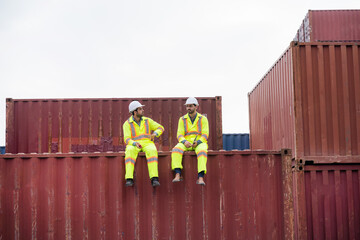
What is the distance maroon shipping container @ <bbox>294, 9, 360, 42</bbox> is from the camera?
17828mm

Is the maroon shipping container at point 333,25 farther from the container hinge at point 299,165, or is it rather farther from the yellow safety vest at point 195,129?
the yellow safety vest at point 195,129

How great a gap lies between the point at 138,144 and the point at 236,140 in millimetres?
14008

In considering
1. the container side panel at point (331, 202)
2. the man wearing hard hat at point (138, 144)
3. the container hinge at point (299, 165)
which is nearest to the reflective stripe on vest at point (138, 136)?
the man wearing hard hat at point (138, 144)

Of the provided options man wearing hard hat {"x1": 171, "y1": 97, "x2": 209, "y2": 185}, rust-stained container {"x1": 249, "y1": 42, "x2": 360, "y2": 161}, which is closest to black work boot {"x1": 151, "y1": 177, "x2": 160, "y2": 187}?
man wearing hard hat {"x1": 171, "y1": 97, "x2": 209, "y2": 185}

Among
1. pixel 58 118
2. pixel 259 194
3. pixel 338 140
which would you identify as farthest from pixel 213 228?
pixel 58 118

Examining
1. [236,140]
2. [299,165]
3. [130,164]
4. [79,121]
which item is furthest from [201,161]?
[236,140]

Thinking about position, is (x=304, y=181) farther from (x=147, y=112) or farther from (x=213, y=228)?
(x=147, y=112)

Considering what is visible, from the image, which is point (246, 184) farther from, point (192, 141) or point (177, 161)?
point (177, 161)

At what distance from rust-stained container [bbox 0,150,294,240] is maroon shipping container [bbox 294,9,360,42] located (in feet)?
36.7

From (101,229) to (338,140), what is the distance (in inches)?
204

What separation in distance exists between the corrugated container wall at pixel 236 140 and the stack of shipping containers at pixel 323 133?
11.3 m

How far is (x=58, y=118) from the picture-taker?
12.9m

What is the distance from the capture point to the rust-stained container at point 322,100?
9312mm

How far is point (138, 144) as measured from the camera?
7.98 metres
